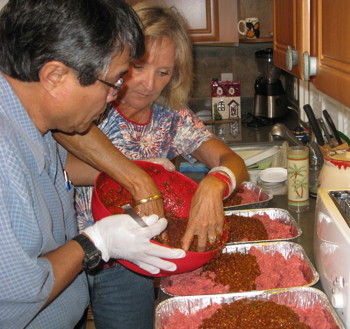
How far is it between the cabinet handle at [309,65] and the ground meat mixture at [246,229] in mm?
552

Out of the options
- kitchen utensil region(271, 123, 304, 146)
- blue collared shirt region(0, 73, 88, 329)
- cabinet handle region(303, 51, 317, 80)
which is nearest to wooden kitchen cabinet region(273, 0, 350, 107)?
cabinet handle region(303, 51, 317, 80)

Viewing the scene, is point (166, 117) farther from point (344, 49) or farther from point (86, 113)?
point (344, 49)

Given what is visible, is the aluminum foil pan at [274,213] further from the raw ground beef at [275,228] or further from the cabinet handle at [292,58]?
the cabinet handle at [292,58]

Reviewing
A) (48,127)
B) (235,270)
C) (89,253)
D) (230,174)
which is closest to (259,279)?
(235,270)

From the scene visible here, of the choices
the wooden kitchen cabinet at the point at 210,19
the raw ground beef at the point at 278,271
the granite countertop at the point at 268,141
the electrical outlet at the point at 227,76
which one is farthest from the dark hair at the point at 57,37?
the electrical outlet at the point at 227,76

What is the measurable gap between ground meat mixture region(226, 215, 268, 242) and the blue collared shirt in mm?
610

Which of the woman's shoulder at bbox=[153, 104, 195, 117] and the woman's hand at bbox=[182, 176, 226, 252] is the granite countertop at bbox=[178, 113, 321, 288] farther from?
the woman's shoulder at bbox=[153, 104, 195, 117]

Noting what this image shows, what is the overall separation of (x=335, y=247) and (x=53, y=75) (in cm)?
78

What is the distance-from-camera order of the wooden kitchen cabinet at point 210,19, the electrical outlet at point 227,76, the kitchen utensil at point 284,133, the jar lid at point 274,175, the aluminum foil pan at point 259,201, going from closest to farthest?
the aluminum foil pan at point 259,201 → the jar lid at point 274,175 → the kitchen utensil at point 284,133 → the wooden kitchen cabinet at point 210,19 → the electrical outlet at point 227,76

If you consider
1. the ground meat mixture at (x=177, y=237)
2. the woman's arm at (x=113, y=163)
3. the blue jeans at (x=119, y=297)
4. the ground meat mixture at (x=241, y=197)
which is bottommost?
the blue jeans at (x=119, y=297)

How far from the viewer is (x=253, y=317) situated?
112 centimetres

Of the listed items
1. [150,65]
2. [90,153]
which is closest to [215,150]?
[150,65]

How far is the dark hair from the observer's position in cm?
92

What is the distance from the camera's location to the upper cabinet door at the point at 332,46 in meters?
1.04
